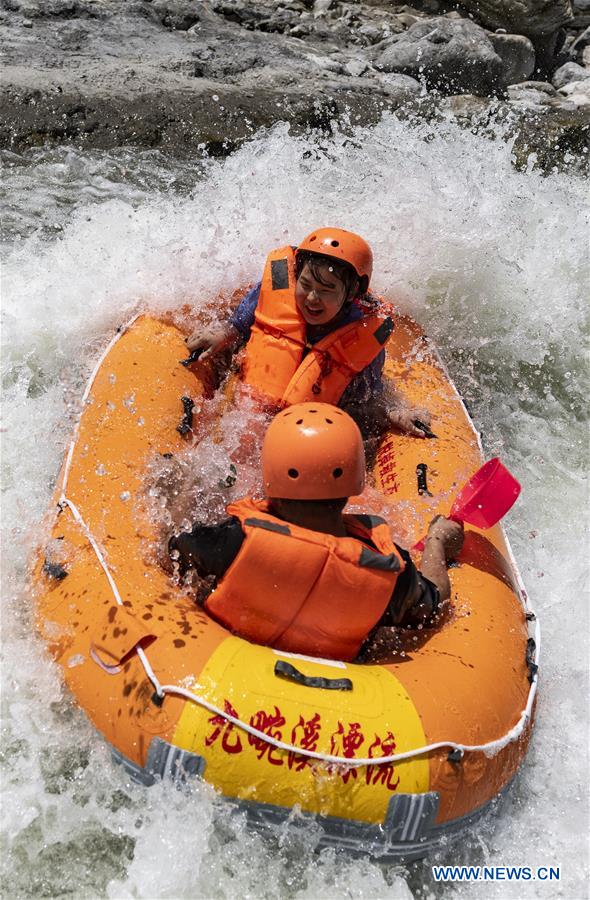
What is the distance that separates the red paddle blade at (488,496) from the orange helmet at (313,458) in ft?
2.74

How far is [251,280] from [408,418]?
1.29m

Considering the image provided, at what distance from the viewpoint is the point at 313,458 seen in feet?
7.81

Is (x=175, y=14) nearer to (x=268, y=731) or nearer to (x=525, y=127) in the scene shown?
(x=525, y=127)

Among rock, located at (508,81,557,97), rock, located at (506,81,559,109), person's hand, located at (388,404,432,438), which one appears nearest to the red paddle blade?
person's hand, located at (388,404,432,438)

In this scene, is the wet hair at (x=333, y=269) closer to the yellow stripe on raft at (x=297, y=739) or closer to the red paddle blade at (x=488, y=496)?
the red paddle blade at (x=488, y=496)

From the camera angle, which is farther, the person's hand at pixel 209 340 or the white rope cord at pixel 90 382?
the person's hand at pixel 209 340

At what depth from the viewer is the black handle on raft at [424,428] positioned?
3744mm

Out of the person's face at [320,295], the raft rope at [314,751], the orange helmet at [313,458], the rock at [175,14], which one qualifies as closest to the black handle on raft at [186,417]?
the person's face at [320,295]

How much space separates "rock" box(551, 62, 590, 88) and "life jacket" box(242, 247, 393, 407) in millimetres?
9260

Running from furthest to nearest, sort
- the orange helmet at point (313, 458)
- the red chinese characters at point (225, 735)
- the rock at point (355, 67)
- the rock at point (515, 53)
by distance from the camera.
Answer: the rock at point (515, 53) < the rock at point (355, 67) < the orange helmet at point (313, 458) < the red chinese characters at point (225, 735)

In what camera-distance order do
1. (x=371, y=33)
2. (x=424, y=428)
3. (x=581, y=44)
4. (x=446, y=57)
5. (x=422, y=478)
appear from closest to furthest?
(x=422, y=478) < (x=424, y=428) < (x=446, y=57) < (x=371, y=33) < (x=581, y=44)

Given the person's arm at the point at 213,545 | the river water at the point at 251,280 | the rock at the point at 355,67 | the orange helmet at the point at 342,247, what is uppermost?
the orange helmet at the point at 342,247

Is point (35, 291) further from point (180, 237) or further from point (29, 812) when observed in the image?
point (29, 812)

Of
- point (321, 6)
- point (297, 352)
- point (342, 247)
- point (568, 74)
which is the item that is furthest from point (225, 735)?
point (568, 74)
